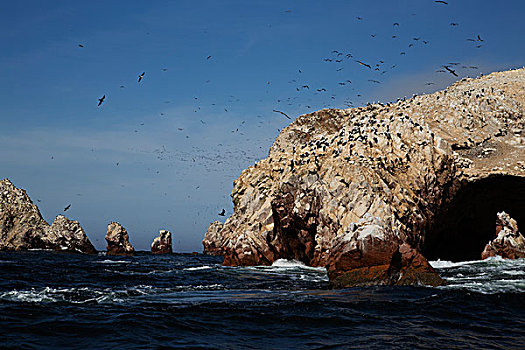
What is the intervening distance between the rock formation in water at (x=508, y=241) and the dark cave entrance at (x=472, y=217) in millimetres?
2588

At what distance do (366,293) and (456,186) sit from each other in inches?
849

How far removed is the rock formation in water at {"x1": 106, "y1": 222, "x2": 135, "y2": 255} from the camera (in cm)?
7619

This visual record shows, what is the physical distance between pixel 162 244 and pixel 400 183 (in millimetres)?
73485

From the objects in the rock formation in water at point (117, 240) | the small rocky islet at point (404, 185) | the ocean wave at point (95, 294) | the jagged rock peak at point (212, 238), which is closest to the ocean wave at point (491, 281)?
the small rocky islet at point (404, 185)

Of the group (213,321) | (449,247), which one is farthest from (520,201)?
(213,321)

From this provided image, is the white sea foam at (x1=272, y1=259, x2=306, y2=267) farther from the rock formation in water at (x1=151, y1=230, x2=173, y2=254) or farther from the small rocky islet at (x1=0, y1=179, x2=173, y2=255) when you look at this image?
the rock formation in water at (x1=151, y1=230, x2=173, y2=254)

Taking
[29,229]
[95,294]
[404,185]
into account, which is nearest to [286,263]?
[404,185]

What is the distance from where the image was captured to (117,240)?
3002 inches

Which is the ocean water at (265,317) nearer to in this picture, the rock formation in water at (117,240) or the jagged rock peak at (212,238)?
the rock formation in water at (117,240)

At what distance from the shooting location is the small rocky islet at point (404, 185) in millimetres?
30031

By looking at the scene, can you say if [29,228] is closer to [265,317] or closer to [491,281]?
[265,317]

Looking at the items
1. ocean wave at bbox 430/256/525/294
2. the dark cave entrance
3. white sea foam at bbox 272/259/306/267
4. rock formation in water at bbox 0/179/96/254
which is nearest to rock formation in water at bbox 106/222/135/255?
rock formation in water at bbox 0/179/96/254

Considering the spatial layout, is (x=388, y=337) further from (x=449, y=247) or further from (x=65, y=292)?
(x=449, y=247)

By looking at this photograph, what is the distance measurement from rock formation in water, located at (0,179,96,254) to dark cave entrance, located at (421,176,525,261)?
56548 millimetres
